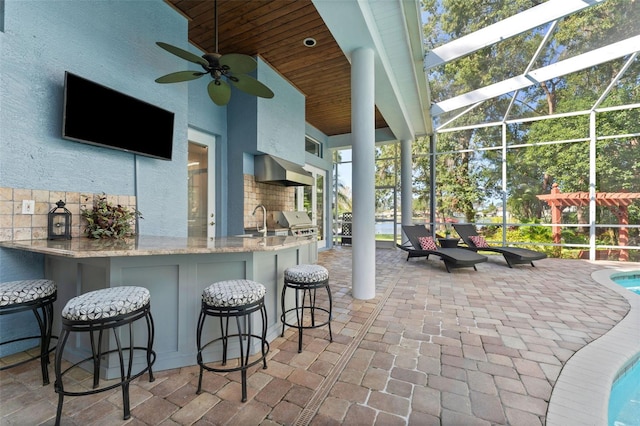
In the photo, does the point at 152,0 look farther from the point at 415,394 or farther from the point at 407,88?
the point at 415,394

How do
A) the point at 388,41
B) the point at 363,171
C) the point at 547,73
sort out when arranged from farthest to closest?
the point at 547,73 < the point at 388,41 < the point at 363,171

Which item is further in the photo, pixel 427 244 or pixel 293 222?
pixel 427 244

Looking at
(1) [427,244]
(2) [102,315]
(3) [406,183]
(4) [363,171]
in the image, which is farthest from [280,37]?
(3) [406,183]

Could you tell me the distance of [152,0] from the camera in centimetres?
304

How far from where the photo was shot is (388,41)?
12.4 feet

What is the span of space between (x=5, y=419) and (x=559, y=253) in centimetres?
1016

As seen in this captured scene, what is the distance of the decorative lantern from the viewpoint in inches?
88.8

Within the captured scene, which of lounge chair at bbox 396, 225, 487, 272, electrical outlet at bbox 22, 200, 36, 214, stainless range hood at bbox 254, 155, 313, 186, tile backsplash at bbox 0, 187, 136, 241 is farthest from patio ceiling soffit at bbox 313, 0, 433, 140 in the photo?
electrical outlet at bbox 22, 200, 36, 214

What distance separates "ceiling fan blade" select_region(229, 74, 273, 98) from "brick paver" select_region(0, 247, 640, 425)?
2.46 meters

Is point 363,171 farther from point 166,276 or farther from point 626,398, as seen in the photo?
point 626,398

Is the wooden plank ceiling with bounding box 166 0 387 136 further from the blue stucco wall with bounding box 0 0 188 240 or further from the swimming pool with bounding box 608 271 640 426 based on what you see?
the swimming pool with bounding box 608 271 640 426

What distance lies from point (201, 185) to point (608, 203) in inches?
367

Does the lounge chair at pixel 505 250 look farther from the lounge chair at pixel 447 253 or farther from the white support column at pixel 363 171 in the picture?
the white support column at pixel 363 171

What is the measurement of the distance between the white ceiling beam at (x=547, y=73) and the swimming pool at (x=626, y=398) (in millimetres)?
5748
